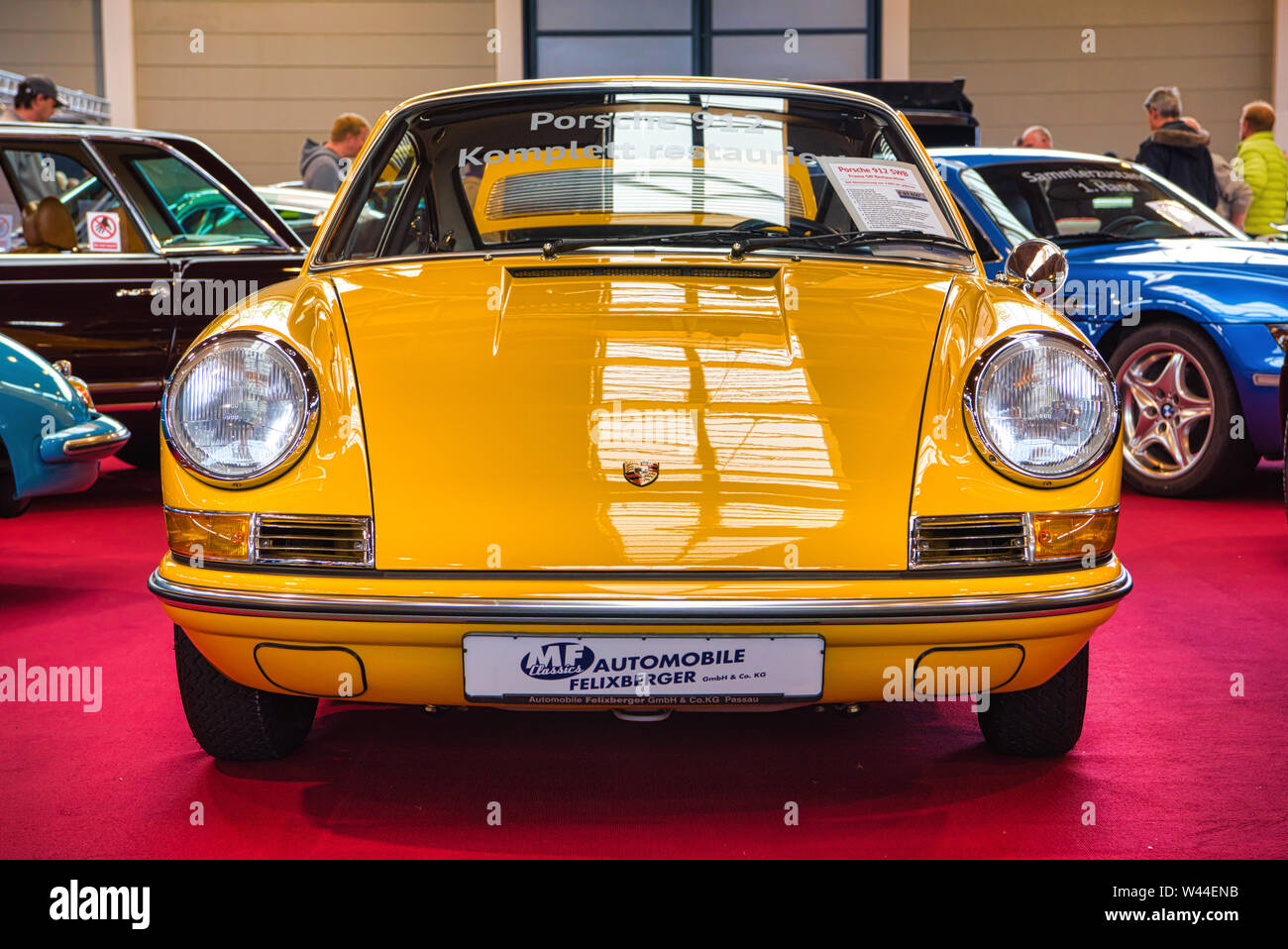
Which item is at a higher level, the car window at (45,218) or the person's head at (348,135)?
the person's head at (348,135)

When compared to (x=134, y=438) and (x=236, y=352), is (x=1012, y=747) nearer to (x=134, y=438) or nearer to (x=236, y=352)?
(x=236, y=352)

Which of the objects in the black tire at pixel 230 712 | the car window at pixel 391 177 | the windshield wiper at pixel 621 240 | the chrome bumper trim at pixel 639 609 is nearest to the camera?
the chrome bumper trim at pixel 639 609

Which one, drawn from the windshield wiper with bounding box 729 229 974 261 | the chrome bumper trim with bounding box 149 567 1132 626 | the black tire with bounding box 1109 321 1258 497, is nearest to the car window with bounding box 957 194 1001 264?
the black tire with bounding box 1109 321 1258 497

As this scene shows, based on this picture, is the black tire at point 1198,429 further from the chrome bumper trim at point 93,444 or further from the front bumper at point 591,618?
the chrome bumper trim at point 93,444

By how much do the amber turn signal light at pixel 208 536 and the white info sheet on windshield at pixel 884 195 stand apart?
150 centimetres

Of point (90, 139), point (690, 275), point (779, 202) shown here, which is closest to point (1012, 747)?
point (690, 275)

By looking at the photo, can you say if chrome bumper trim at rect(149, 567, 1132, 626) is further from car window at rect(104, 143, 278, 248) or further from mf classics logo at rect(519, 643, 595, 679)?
car window at rect(104, 143, 278, 248)

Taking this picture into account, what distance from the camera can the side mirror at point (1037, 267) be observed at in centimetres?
311

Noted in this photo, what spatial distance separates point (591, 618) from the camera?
7.07 ft

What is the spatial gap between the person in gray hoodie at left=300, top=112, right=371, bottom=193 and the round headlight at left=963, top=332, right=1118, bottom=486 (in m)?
7.49

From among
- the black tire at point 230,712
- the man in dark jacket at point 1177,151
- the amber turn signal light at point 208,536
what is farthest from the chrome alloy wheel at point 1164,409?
the amber turn signal light at point 208,536

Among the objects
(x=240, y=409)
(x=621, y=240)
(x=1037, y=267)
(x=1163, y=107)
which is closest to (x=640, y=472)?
(x=240, y=409)

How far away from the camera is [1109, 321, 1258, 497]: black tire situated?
5469 mm

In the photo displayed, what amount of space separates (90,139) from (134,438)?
1470 millimetres
